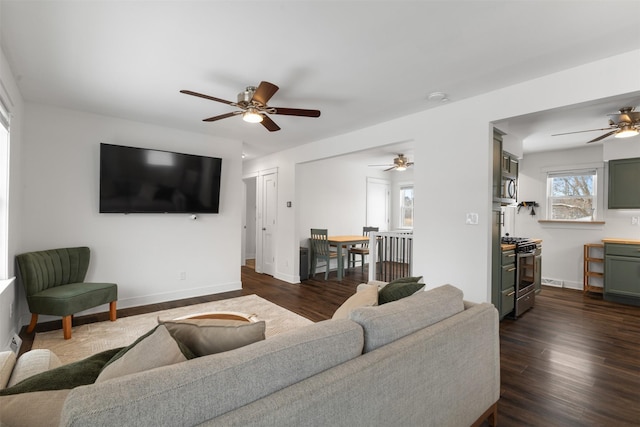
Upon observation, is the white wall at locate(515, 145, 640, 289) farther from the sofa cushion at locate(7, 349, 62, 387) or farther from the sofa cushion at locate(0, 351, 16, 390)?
the sofa cushion at locate(0, 351, 16, 390)

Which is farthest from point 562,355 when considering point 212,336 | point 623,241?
point 212,336

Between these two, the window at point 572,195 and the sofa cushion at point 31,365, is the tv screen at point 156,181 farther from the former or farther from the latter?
the window at point 572,195

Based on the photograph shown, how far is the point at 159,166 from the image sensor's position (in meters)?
4.17

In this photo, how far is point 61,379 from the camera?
3.18 feet

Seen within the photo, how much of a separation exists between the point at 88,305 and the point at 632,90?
206 inches

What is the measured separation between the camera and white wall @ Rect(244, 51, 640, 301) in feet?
8.71

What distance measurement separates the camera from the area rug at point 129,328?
114 inches

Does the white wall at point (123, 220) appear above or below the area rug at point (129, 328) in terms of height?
above


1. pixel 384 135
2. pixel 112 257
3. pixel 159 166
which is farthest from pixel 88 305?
pixel 384 135

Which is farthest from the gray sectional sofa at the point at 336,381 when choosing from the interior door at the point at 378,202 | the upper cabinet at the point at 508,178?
the interior door at the point at 378,202

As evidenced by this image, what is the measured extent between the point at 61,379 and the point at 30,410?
184 mm

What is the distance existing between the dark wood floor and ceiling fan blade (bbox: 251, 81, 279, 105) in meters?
2.53

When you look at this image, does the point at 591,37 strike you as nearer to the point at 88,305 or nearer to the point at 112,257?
the point at 88,305

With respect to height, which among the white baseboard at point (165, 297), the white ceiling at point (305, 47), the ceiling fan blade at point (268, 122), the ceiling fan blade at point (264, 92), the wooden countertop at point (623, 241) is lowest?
the white baseboard at point (165, 297)
